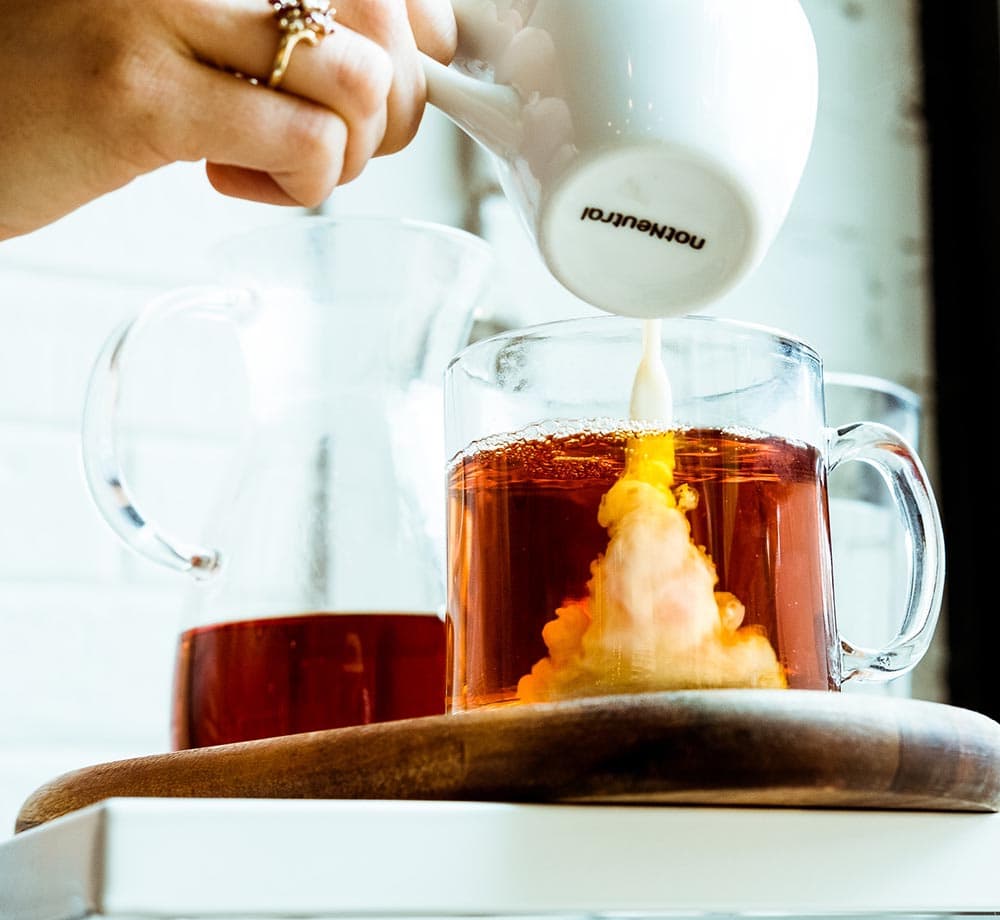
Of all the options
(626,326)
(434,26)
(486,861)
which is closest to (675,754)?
(486,861)

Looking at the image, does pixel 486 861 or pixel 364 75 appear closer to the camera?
pixel 486 861

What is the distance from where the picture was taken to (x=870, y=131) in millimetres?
1268

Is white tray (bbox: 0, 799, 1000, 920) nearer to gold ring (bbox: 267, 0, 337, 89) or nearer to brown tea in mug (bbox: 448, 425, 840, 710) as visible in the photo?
brown tea in mug (bbox: 448, 425, 840, 710)

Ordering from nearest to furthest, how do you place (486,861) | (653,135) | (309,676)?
(486,861), (653,135), (309,676)

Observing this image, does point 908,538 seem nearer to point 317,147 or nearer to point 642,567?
point 642,567

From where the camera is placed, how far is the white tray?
1.09 feet

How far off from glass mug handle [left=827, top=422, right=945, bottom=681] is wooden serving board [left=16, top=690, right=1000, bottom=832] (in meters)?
0.12

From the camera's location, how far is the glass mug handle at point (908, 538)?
1.76 ft

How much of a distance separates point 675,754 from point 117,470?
356mm

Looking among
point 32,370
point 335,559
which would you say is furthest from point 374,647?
point 32,370

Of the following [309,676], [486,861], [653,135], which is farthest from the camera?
[309,676]

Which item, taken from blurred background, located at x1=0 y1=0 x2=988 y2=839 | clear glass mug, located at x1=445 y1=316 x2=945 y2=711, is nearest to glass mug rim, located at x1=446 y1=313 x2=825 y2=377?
clear glass mug, located at x1=445 y1=316 x2=945 y2=711

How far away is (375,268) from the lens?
67cm

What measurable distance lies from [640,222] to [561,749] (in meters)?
0.19
